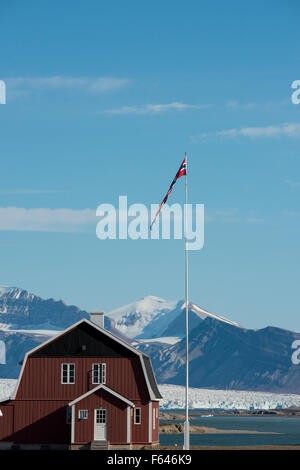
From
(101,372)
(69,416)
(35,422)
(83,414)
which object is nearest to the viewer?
(83,414)

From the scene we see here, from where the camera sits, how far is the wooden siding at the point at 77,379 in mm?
72812

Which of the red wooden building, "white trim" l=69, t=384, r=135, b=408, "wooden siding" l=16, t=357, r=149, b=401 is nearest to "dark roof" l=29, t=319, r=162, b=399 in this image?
the red wooden building

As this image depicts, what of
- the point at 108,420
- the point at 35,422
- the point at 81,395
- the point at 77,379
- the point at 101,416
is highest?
the point at 77,379

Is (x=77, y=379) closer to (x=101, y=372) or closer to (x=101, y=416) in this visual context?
(x=101, y=372)

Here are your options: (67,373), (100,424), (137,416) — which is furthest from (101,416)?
(67,373)

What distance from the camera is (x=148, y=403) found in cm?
7244

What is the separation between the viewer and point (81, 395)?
72.6 metres

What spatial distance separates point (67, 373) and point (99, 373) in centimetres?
248

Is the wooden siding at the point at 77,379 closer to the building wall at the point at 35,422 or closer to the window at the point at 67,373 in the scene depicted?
the window at the point at 67,373

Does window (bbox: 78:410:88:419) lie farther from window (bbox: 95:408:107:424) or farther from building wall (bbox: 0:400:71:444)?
building wall (bbox: 0:400:71:444)

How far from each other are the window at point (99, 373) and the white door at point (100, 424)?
2.74 metres

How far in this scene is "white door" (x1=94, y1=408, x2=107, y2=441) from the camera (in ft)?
232
